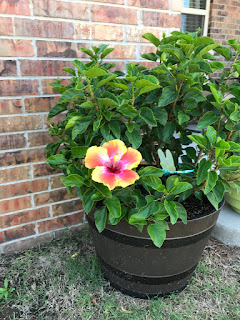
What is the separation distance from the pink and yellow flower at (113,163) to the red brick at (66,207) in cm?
96

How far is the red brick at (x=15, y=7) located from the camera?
1.43 metres

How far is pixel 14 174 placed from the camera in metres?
1.67

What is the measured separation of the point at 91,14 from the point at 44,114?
63 centimetres

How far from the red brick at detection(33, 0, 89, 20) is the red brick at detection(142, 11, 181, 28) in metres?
0.40

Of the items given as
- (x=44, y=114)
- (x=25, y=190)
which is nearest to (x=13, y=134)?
(x=44, y=114)

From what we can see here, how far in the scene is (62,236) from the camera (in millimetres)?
1944

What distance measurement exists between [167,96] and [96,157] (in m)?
0.42

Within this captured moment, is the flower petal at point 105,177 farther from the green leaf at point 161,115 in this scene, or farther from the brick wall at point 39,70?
the brick wall at point 39,70

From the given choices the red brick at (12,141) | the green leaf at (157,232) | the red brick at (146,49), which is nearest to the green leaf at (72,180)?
the green leaf at (157,232)

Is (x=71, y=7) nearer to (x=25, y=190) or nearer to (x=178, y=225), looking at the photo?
(x=25, y=190)

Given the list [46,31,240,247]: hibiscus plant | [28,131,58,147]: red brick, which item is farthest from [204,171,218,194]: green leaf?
[28,131,58,147]: red brick

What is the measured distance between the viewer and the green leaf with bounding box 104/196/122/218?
1.11m

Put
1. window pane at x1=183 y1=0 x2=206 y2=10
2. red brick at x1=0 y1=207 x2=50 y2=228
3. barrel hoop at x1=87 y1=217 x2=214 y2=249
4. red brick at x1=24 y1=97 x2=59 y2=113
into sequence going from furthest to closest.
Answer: window pane at x1=183 y1=0 x2=206 y2=10 → red brick at x1=0 y1=207 x2=50 y2=228 → red brick at x1=24 y1=97 x2=59 y2=113 → barrel hoop at x1=87 y1=217 x2=214 y2=249

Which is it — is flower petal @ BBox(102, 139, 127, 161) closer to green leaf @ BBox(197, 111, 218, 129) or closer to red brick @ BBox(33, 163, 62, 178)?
green leaf @ BBox(197, 111, 218, 129)
